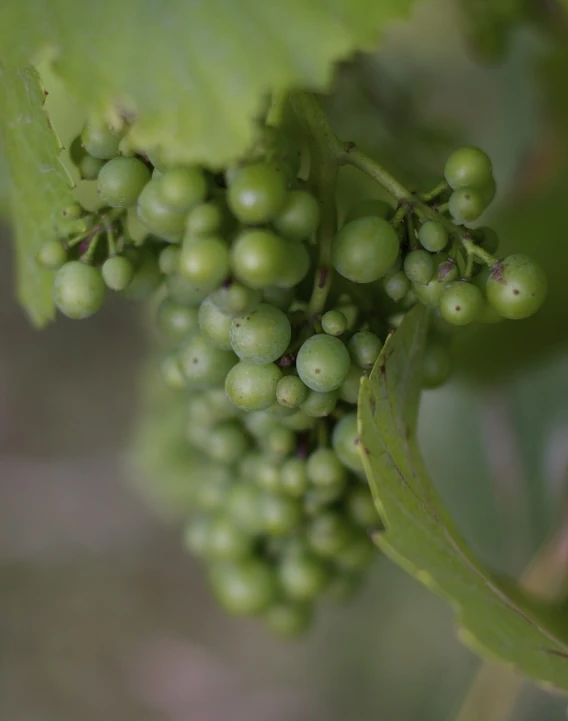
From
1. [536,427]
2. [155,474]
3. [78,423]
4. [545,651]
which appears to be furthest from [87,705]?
[545,651]

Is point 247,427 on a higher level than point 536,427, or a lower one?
higher

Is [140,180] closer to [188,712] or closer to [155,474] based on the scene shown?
[155,474]

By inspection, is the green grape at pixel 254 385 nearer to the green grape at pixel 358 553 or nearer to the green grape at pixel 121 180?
the green grape at pixel 121 180

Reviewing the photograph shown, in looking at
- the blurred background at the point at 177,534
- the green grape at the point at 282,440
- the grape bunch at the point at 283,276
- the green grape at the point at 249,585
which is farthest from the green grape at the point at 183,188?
the blurred background at the point at 177,534

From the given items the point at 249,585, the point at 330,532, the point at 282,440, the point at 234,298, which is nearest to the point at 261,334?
the point at 234,298

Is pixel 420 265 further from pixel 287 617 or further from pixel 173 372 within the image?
pixel 287 617

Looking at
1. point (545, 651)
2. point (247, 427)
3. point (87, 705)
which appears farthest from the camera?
point (87, 705)

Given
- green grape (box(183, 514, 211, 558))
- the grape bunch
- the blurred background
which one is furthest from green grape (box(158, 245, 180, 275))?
the blurred background
